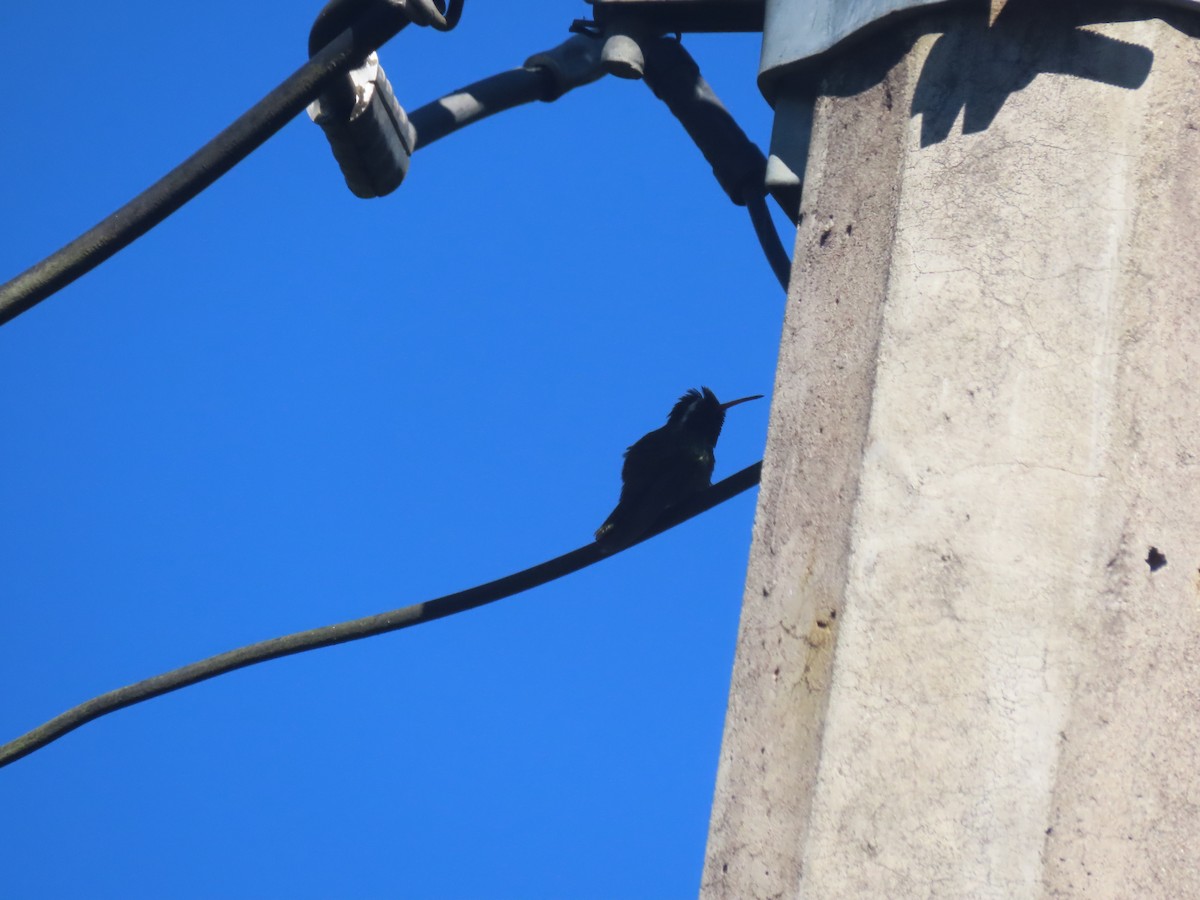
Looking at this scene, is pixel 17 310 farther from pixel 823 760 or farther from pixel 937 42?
pixel 937 42

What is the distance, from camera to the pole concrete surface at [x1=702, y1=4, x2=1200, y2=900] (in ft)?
6.14

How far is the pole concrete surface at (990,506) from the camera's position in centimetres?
187

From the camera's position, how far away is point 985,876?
182cm

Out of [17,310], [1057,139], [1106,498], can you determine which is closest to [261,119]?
[17,310]

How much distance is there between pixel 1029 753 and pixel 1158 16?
3.35ft

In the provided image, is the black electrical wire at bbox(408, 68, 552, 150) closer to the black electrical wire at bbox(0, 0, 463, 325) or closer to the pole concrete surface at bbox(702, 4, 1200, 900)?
the black electrical wire at bbox(0, 0, 463, 325)

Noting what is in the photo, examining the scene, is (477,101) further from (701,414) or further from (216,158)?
(701,414)

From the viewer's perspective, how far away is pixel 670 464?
5.56 m

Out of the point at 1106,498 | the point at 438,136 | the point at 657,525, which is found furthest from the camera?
the point at 657,525

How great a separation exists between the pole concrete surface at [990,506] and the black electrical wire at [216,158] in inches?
27.4

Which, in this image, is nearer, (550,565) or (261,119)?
(261,119)

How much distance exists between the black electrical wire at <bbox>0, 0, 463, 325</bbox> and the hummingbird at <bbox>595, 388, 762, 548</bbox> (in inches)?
120

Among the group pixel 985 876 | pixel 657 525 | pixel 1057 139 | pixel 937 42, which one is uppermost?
pixel 657 525

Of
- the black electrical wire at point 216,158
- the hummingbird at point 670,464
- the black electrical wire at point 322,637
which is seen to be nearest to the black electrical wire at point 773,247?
the black electrical wire at point 322,637
